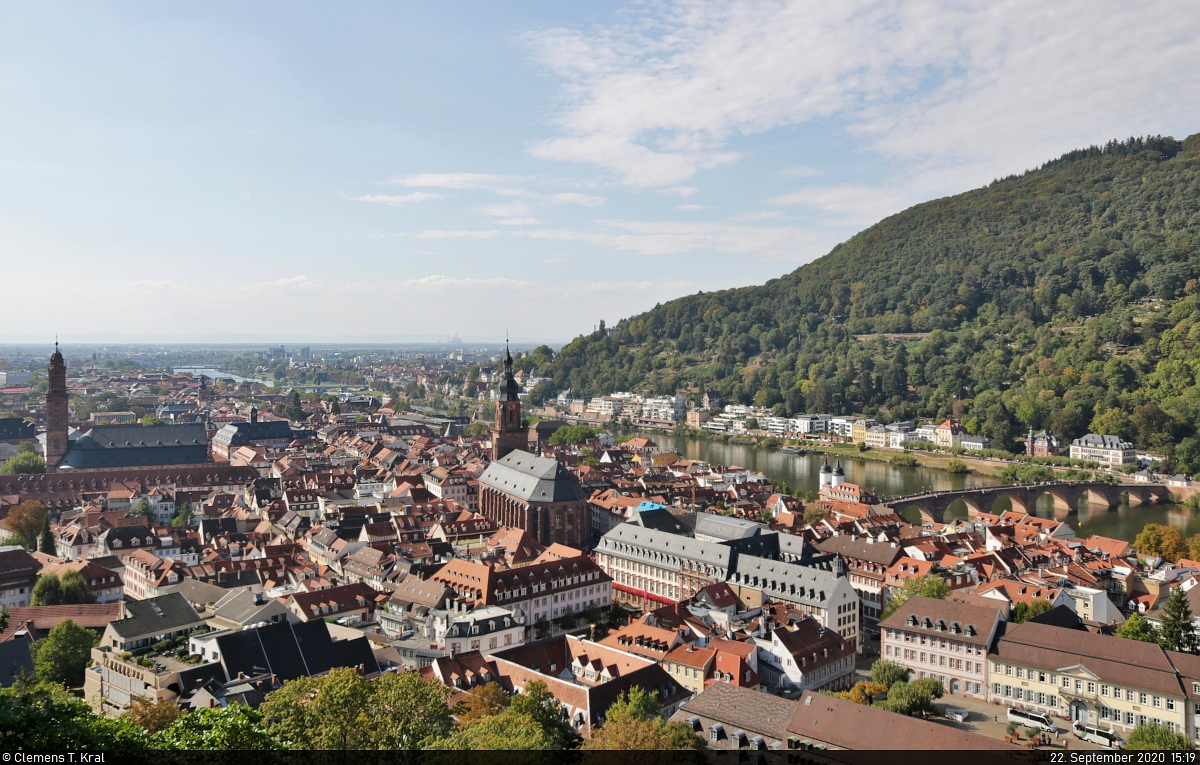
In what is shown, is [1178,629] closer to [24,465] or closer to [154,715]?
[154,715]

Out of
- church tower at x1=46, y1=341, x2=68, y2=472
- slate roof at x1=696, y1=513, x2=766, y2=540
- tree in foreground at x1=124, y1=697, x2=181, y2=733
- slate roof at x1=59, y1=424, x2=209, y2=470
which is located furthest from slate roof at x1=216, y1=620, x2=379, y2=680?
church tower at x1=46, y1=341, x2=68, y2=472

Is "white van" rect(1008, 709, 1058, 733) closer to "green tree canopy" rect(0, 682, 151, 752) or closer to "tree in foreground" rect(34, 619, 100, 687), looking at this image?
"green tree canopy" rect(0, 682, 151, 752)

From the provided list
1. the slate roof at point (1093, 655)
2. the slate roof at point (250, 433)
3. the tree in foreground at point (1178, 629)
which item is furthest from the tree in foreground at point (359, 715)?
the slate roof at point (250, 433)

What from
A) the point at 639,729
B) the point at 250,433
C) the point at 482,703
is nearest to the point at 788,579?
the point at 482,703

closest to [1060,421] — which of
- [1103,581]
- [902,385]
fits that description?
[902,385]

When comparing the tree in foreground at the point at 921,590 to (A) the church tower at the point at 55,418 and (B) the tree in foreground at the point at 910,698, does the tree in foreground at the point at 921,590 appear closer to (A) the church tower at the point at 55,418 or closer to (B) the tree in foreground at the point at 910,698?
(B) the tree in foreground at the point at 910,698
